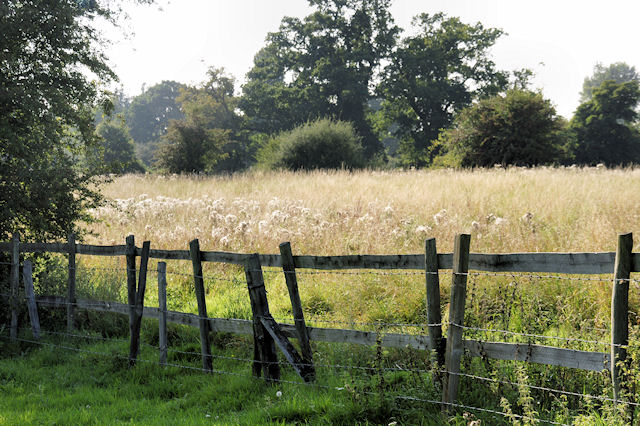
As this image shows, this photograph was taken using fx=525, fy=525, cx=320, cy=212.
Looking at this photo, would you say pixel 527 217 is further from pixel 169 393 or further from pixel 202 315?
pixel 169 393

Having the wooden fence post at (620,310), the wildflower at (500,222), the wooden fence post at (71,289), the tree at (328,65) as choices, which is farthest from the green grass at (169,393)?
the tree at (328,65)

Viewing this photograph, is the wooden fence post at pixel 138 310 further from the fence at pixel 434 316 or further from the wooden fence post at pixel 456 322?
the wooden fence post at pixel 456 322

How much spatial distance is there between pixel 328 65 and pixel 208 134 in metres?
17.9

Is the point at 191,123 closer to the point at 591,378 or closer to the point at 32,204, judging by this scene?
the point at 32,204

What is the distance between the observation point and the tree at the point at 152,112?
342 feet

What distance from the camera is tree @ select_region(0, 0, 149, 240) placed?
9.45 metres

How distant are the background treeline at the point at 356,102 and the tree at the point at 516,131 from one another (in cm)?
307

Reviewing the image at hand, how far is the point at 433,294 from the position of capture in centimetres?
495

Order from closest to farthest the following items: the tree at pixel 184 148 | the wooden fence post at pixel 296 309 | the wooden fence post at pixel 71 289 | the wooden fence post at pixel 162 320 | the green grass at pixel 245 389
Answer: the green grass at pixel 245 389, the wooden fence post at pixel 296 309, the wooden fence post at pixel 162 320, the wooden fence post at pixel 71 289, the tree at pixel 184 148

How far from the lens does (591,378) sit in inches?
194

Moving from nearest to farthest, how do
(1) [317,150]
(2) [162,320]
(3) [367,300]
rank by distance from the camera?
(2) [162,320]
(3) [367,300]
(1) [317,150]

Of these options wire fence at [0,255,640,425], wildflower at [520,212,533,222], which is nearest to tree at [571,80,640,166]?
wildflower at [520,212,533,222]

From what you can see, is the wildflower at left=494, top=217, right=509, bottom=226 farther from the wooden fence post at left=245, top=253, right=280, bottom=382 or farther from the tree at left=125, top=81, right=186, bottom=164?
the tree at left=125, top=81, right=186, bottom=164

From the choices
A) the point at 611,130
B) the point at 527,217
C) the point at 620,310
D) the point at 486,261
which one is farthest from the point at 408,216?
the point at 611,130
